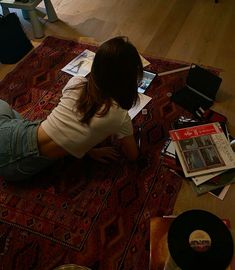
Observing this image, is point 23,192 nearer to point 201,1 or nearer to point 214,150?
point 214,150

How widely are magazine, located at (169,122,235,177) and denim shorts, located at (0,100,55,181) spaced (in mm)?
643

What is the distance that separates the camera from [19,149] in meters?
1.27

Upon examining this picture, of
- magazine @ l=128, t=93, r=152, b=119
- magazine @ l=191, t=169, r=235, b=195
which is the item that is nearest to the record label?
magazine @ l=191, t=169, r=235, b=195

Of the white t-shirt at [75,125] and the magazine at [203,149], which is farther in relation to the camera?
the magazine at [203,149]

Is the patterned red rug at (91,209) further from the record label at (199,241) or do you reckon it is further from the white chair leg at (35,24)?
the white chair leg at (35,24)

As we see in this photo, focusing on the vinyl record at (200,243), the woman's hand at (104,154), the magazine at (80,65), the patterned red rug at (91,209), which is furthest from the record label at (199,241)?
the magazine at (80,65)

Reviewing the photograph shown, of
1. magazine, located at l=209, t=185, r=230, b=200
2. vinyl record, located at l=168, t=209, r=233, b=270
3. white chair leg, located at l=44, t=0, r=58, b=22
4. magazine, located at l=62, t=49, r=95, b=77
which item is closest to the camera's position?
vinyl record, located at l=168, t=209, r=233, b=270

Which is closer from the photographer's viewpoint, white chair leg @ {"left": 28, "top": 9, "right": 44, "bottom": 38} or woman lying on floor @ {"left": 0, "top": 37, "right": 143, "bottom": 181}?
woman lying on floor @ {"left": 0, "top": 37, "right": 143, "bottom": 181}

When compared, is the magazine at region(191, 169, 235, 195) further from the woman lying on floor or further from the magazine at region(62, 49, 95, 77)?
the magazine at region(62, 49, 95, 77)

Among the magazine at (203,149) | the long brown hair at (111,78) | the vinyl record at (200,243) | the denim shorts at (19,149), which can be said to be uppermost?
the long brown hair at (111,78)

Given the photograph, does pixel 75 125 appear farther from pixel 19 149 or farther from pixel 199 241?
pixel 199 241

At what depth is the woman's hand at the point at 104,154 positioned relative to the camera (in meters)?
1.51

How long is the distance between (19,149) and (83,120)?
0.33 m

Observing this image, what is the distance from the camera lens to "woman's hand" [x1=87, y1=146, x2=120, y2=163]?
1514 millimetres
